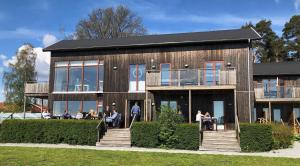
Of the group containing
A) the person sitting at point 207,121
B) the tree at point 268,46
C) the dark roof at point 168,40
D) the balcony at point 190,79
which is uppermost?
the tree at point 268,46

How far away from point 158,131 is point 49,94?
1136cm

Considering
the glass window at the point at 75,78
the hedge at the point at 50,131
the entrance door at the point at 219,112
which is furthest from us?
the glass window at the point at 75,78

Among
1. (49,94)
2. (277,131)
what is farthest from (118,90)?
(277,131)

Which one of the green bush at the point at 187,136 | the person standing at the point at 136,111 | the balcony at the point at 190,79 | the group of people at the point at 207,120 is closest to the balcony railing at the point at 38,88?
the person standing at the point at 136,111

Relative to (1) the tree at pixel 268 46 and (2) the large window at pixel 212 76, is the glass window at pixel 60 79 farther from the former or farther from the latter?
(1) the tree at pixel 268 46

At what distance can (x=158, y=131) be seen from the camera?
17875mm

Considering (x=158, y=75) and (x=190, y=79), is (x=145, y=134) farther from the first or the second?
(x=190, y=79)

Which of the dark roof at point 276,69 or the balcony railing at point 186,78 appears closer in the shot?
the balcony railing at point 186,78

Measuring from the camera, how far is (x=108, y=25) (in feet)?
159

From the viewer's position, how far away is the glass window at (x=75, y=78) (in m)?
25.4

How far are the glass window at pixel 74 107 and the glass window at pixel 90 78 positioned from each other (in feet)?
3.95

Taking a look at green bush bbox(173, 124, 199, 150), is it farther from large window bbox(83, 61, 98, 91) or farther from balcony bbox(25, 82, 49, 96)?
balcony bbox(25, 82, 49, 96)

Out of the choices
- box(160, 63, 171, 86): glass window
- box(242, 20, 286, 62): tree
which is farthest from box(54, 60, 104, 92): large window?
box(242, 20, 286, 62): tree

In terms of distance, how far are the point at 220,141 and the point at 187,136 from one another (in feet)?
7.13
